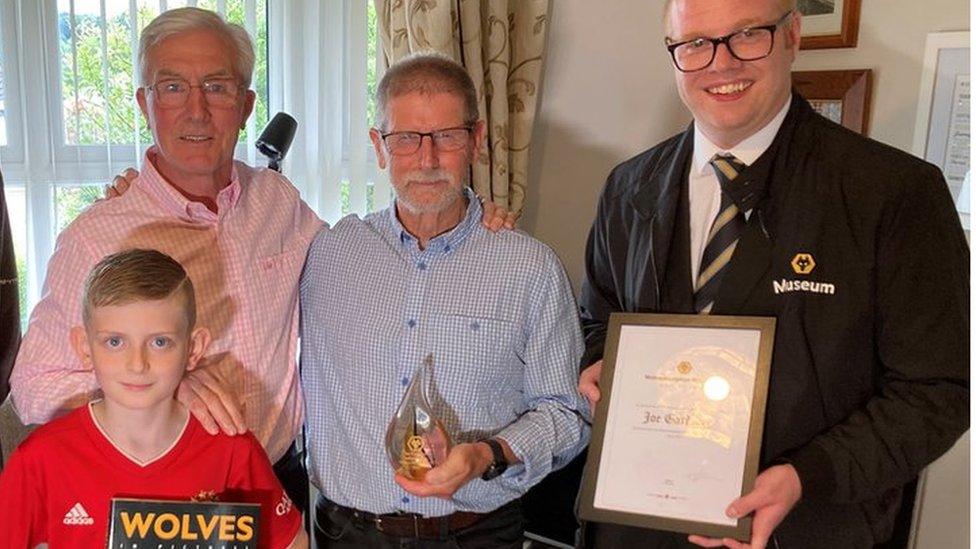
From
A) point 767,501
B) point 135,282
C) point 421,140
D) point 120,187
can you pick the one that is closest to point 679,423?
point 767,501

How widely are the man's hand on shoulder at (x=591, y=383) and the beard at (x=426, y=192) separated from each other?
0.41 metres

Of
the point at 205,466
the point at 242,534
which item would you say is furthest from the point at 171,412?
the point at 242,534

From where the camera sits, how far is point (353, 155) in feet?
8.21

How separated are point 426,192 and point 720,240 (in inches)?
21.1

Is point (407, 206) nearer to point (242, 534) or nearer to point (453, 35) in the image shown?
point (242, 534)

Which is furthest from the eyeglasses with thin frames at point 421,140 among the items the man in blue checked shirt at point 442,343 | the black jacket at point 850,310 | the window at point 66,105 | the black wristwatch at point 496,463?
the window at point 66,105

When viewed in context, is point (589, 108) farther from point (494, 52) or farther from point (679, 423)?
point (679, 423)

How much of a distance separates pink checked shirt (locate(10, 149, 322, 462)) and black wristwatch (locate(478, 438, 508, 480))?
456mm

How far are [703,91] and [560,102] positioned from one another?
4.76ft

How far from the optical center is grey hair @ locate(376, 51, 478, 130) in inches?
58.4

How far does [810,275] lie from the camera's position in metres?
1.29

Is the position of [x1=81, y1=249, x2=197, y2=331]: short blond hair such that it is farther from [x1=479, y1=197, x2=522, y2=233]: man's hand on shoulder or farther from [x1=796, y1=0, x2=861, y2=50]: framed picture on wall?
[x1=796, y1=0, x2=861, y2=50]: framed picture on wall

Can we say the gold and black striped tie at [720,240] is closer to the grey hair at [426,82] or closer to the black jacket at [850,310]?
the black jacket at [850,310]

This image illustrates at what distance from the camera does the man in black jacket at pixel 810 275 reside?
4.06 ft
